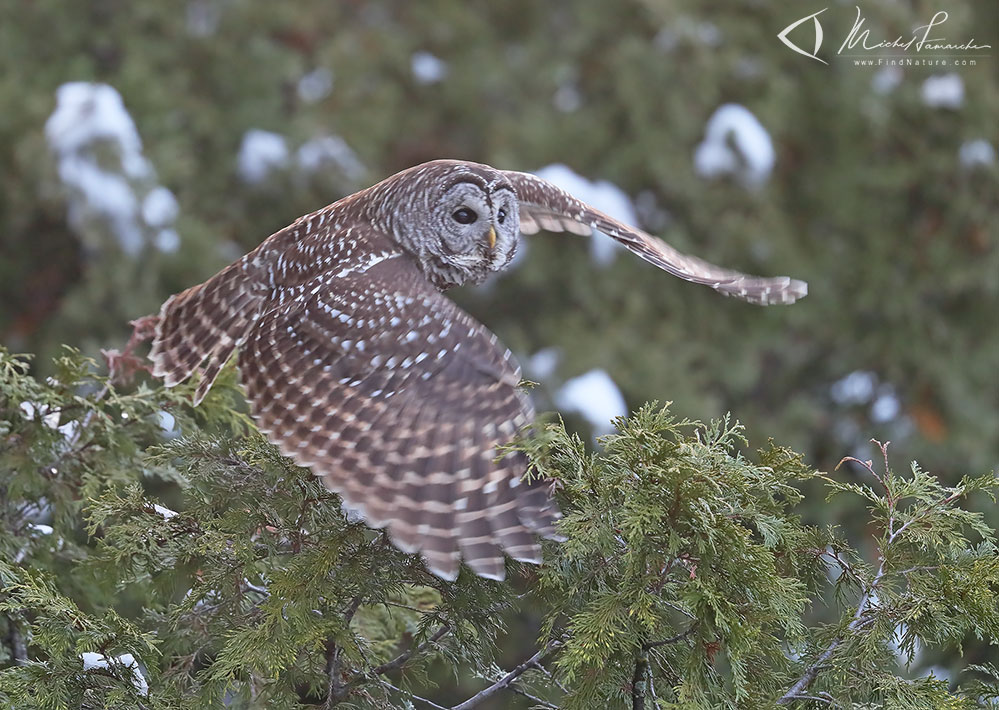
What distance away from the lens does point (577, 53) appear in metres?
7.23

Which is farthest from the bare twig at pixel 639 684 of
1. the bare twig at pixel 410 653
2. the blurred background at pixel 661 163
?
the blurred background at pixel 661 163

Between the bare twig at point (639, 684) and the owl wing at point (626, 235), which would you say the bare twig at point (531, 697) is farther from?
the owl wing at point (626, 235)

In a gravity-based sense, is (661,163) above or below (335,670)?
below

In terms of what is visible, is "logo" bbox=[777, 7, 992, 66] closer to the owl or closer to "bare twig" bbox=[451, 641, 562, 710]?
the owl

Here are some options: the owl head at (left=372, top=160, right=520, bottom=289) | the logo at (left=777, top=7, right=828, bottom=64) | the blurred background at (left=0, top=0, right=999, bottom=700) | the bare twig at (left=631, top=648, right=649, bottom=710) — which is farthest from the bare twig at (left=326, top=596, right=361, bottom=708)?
the logo at (left=777, top=7, right=828, bottom=64)

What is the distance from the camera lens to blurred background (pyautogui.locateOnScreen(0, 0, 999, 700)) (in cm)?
620

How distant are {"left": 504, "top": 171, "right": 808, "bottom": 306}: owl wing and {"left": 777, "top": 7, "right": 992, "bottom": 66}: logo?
372 centimetres

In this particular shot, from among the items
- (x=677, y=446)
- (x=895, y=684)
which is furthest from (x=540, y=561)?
(x=895, y=684)

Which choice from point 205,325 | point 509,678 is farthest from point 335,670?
point 205,325

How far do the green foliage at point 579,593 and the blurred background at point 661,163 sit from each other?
136 inches

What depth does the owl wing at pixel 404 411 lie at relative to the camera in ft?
7.36

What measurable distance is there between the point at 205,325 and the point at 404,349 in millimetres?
786

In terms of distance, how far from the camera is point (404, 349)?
268 cm

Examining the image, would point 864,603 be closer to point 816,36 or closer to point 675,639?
point 675,639
